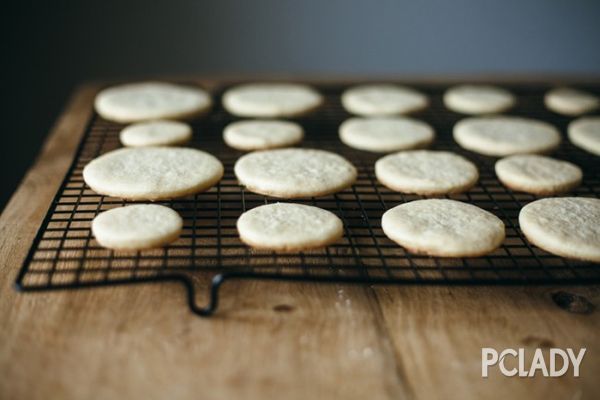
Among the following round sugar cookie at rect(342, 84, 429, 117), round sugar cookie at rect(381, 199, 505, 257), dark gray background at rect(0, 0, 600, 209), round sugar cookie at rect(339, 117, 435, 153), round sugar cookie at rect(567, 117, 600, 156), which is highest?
round sugar cookie at rect(381, 199, 505, 257)

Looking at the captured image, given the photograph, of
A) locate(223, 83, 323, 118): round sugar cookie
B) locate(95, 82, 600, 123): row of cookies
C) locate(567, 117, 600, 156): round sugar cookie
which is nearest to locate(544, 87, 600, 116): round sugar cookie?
locate(95, 82, 600, 123): row of cookies

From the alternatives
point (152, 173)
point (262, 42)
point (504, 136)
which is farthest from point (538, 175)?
point (262, 42)

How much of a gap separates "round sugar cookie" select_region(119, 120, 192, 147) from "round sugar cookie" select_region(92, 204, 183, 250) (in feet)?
1.27

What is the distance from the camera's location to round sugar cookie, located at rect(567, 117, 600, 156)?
5.10 feet

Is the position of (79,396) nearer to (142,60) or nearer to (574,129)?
(574,129)

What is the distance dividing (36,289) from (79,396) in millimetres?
170

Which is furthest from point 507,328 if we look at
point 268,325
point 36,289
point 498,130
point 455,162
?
point 498,130

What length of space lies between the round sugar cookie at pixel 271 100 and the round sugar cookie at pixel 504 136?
0.44 m

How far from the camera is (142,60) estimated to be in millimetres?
2539

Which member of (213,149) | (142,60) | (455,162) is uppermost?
(455,162)

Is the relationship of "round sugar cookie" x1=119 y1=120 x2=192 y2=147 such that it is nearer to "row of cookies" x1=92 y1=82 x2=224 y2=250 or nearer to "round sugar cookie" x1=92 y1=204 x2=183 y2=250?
"row of cookies" x1=92 y1=82 x2=224 y2=250

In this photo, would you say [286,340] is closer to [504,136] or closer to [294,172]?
[294,172]

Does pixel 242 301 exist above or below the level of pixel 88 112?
above

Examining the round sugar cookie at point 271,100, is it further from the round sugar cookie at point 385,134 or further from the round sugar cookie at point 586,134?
the round sugar cookie at point 586,134
